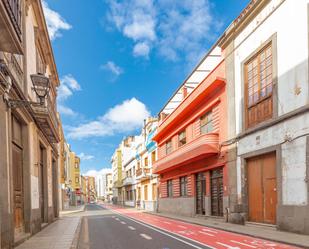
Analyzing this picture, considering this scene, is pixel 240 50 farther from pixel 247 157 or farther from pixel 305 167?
pixel 305 167

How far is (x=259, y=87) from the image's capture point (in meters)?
14.6

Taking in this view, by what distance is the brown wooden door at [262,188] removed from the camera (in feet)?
44.3

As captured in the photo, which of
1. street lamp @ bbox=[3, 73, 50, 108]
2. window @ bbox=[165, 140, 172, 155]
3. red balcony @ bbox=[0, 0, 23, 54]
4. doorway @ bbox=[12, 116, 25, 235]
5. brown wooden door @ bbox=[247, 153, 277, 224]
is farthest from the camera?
window @ bbox=[165, 140, 172, 155]

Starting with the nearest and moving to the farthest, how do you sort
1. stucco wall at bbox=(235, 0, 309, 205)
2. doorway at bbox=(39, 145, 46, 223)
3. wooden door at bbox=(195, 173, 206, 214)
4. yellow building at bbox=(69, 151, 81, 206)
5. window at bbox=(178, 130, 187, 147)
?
stucco wall at bbox=(235, 0, 309, 205) → doorway at bbox=(39, 145, 46, 223) → wooden door at bbox=(195, 173, 206, 214) → window at bbox=(178, 130, 187, 147) → yellow building at bbox=(69, 151, 81, 206)

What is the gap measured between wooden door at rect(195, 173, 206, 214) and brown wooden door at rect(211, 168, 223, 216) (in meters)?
1.49

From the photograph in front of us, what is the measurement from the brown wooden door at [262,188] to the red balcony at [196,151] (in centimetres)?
327

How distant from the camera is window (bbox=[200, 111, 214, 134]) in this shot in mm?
20250

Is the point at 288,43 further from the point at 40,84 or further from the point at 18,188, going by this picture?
the point at 18,188

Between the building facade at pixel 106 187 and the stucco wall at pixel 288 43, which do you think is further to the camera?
the building facade at pixel 106 187

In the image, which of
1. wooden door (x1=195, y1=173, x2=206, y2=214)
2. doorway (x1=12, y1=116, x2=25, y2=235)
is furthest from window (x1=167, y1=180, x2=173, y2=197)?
doorway (x1=12, y1=116, x2=25, y2=235)

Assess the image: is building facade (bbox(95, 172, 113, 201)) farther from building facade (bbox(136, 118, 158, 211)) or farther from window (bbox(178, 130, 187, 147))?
window (bbox(178, 130, 187, 147))

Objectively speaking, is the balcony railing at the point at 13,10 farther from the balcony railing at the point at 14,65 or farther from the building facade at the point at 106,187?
the building facade at the point at 106,187

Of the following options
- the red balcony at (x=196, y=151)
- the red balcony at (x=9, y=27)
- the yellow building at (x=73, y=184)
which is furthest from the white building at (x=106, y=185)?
the red balcony at (x=9, y=27)

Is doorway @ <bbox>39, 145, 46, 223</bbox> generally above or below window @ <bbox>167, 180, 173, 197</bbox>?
above
